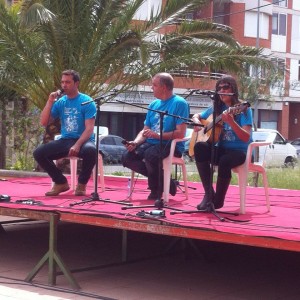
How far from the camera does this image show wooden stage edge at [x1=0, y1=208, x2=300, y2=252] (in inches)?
235

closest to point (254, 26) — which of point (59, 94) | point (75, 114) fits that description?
point (75, 114)

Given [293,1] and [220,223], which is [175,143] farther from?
[293,1]

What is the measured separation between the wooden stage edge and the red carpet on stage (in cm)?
3

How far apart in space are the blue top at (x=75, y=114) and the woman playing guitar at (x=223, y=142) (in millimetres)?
1690

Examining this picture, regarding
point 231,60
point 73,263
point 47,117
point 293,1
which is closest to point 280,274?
point 73,263

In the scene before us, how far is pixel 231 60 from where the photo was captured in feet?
48.9

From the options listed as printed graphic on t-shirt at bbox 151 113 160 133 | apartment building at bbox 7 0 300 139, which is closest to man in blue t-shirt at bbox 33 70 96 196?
printed graphic on t-shirt at bbox 151 113 160 133

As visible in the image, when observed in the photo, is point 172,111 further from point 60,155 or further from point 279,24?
point 279,24

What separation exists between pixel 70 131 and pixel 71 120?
0.13 metres

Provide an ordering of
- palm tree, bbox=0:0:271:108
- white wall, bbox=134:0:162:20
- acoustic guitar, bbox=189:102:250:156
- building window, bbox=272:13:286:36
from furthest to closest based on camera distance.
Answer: building window, bbox=272:13:286:36 → white wall, bbox=134:0:162:20 → palm tree, bbox=0:0:271:108 → acoustic guitar, bbox=189:102:250:156

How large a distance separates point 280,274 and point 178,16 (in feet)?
24.3

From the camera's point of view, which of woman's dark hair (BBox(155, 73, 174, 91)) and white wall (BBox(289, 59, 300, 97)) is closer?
woman's dark hair (BBox(155, 73, 174, 91))

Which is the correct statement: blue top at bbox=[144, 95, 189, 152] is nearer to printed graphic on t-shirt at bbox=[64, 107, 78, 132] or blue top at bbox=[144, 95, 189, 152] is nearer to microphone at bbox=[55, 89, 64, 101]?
printed graphic on t-shirt at bbox=[64, 107, 78, 132]

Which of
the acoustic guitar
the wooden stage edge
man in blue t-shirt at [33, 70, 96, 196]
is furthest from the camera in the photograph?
man in blue t-shirt at [33, 70, 96, 196]
